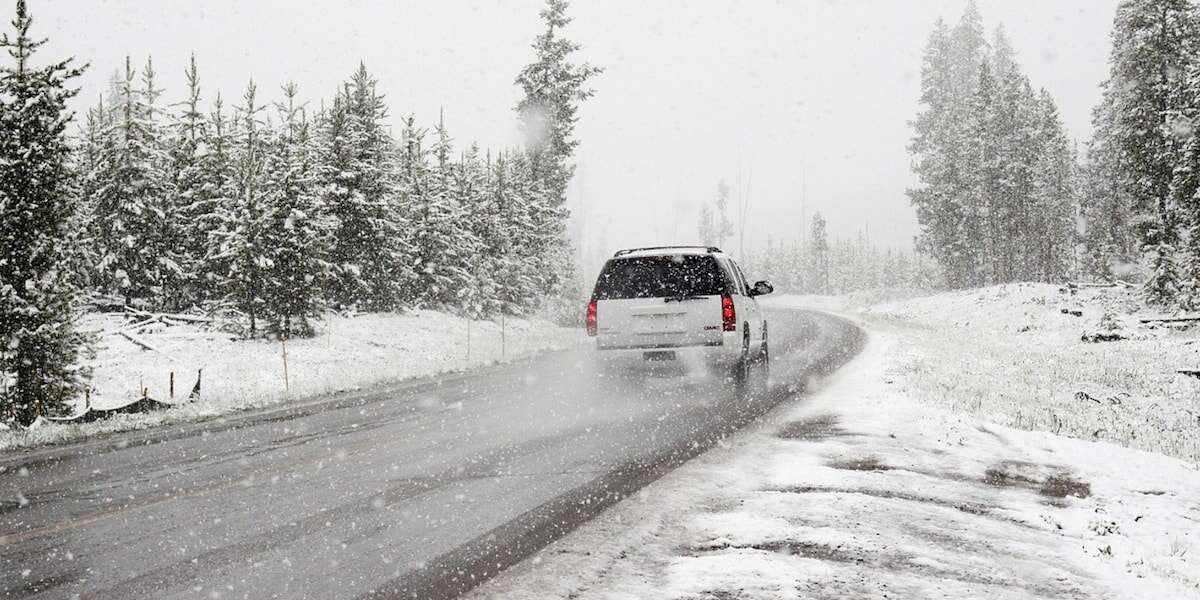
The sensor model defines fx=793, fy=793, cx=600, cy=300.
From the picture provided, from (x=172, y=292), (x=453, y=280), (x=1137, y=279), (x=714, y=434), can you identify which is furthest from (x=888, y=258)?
(x=714, y=434)

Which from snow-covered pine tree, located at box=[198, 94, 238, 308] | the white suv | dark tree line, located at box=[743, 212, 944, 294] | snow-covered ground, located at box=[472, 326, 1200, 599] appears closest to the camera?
snow-covered ground, located at box=[472, 326, 1200, 599]

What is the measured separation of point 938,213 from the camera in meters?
49.2

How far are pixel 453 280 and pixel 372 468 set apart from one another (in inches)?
1030

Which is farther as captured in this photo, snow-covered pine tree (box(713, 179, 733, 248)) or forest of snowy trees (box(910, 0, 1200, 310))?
snow-covered pine tree (box(713, 179, 733, 248))

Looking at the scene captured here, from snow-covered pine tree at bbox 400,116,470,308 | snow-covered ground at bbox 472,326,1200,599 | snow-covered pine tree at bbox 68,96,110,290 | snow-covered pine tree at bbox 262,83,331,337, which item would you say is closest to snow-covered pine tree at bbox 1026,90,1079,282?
snow-covered pine tree at bbox 400,116,470,308

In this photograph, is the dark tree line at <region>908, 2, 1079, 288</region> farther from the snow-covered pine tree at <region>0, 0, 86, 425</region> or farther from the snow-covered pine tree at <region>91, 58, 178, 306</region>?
the snow-covered pine tree at <region>0, 0, 86, 425</region>

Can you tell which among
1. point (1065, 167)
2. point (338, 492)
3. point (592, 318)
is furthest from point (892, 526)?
point (1065, 167)

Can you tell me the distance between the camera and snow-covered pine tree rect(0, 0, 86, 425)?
1306 cm

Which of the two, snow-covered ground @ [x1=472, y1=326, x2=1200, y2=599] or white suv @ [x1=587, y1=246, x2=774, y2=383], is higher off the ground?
white suv @ [x1=587, y1=246, x2=774, y2=383]

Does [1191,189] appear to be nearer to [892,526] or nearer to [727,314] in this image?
[727,314]

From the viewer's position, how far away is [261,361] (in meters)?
20.0

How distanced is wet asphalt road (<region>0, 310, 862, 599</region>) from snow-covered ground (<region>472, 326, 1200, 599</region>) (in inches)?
18.9

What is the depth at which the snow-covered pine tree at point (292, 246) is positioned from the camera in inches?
865

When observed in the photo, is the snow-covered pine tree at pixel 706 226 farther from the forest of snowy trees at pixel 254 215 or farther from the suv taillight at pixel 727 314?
the suv taillight at pixel 727 314
